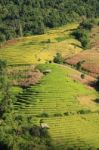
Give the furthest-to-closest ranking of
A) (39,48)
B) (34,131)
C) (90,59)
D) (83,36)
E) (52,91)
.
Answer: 1. (83,36)
2. (39,48)
3. (90,59)
4. (52,91)
5. (34,131)

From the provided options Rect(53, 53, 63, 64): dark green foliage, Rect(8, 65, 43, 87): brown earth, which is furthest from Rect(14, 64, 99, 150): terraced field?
Rect(53, 53, 63, 64): dark green foliage

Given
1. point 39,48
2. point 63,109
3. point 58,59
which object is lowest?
point 39,48

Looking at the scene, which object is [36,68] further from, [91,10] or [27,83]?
[91,10]

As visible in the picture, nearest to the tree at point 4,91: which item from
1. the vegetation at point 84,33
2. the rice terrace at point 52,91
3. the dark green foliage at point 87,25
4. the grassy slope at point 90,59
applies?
the rice terrace at point 52,91

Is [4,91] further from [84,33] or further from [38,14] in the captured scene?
[38,14]

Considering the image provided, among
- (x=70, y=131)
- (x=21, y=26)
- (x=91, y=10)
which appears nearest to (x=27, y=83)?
(x=70, y=131)

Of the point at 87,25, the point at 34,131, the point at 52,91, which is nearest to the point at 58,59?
the point at 52,91
